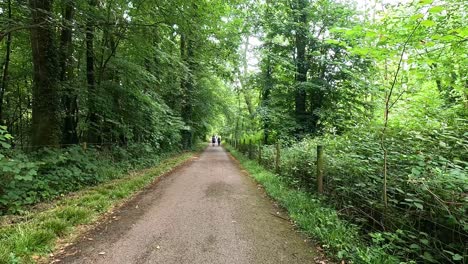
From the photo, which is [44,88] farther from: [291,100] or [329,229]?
[291,100]

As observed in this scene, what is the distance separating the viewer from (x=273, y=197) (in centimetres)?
618

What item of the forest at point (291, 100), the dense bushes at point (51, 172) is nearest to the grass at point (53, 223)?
the dense bushes at point (51, 172)

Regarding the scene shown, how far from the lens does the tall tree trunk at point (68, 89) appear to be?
8416 millimetres

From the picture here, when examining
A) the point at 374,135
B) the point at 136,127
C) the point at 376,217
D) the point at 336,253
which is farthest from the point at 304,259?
the point at 136,127

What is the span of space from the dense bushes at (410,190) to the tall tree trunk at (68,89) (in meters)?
8.70

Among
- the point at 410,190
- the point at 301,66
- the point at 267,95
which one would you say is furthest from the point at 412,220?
the point at 267,95

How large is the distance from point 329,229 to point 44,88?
784 cm

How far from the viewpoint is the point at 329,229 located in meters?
3.85

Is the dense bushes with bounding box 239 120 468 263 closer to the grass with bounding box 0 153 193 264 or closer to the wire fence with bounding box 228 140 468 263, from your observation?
the wire fence with bounding box 228 140 468 263

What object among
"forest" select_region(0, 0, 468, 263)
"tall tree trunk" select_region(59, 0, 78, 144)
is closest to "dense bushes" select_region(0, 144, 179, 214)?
"forest" select_region(0, 0, 468, 263)

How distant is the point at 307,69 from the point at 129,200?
1108 cm

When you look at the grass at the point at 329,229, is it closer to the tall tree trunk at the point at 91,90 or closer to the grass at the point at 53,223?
the grass at the point at 53,223

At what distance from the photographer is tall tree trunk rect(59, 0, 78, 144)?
842 centimetres

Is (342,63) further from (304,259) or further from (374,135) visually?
(304,259)
